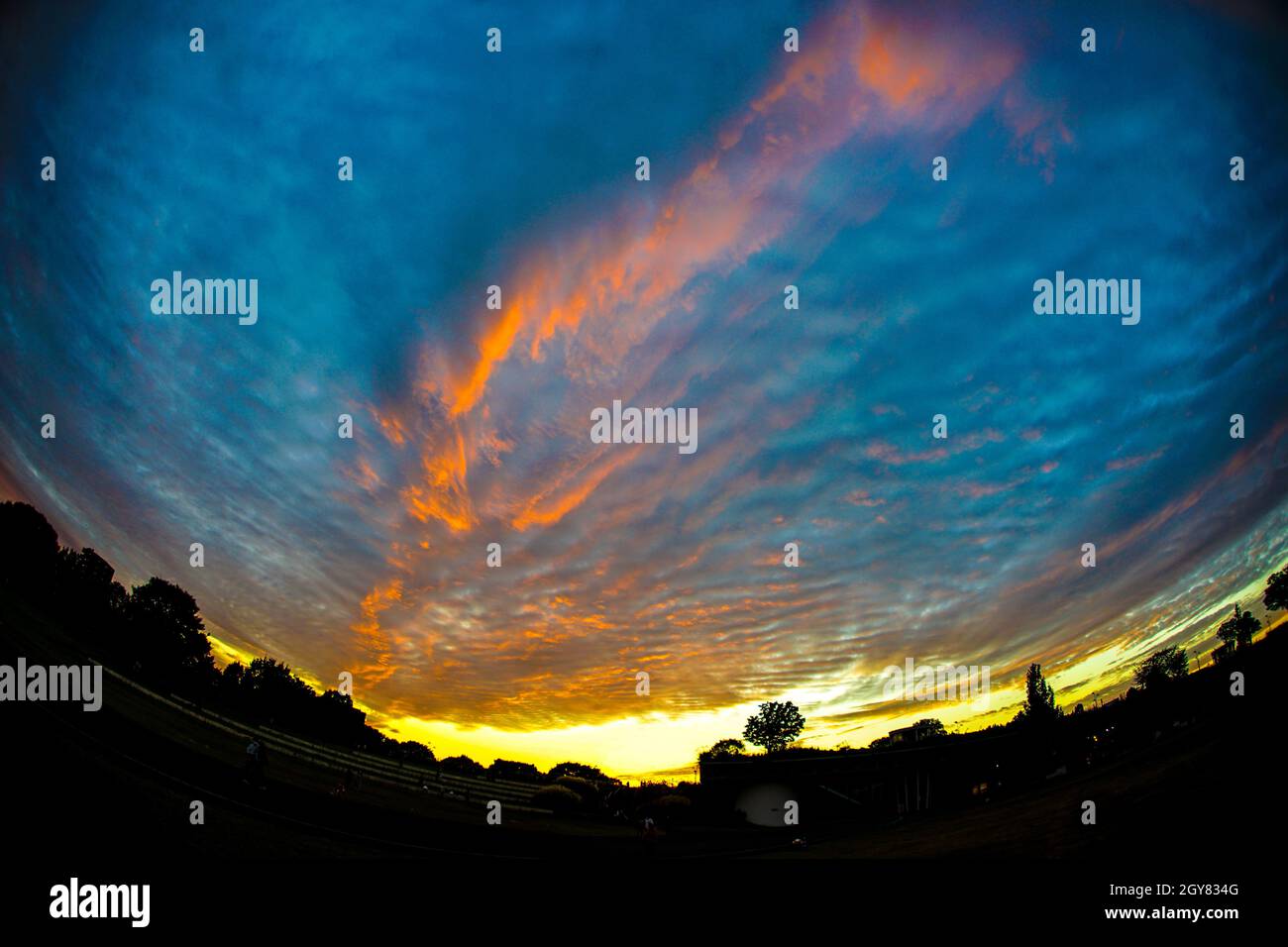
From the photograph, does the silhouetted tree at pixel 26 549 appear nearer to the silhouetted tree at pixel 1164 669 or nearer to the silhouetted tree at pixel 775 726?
the silhouetted tree at pixel 1164 669

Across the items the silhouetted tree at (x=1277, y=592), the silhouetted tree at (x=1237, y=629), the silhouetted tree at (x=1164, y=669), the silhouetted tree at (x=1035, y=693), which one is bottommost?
the silhouetted tree at (x=1035, y=693)

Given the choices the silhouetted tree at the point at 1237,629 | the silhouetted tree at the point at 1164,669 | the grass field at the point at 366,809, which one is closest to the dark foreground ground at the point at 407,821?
the grass field at the point at 366,809

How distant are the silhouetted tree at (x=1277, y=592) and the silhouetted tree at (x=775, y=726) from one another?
357ft

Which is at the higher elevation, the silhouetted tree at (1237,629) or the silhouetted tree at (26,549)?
the silhouetted tree at (26,549)

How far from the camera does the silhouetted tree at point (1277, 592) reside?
15891 millimetres

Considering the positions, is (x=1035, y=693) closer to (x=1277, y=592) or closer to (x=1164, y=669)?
(x=1164, y=669)

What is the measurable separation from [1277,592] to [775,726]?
11253cm

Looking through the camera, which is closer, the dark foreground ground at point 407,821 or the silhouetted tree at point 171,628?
the dark foreground ground at point 407,821

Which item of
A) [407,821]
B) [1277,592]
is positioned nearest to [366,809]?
[407,821]

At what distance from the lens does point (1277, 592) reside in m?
16.0
